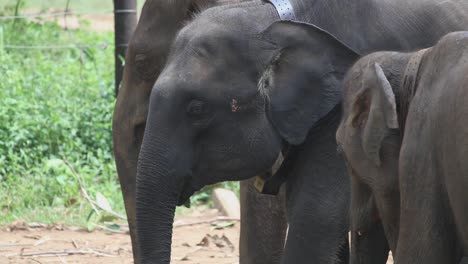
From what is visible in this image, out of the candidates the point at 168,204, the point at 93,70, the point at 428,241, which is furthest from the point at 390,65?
the point at 93,70

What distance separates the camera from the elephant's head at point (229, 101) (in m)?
4.86

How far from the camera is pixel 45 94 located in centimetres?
962

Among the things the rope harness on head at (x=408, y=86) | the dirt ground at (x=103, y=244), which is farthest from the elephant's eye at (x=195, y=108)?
the dirt ground at (x=103, y=244)

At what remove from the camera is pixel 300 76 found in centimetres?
501

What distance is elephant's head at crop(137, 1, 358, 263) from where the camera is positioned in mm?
4855

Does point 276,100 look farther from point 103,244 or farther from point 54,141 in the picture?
point 54,141

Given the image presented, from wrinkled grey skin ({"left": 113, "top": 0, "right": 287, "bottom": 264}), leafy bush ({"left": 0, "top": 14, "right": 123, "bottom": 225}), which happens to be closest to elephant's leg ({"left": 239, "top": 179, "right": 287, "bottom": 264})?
wrinkled grey skin ({"left": 113, "top": 0, "right": 287, "bottom": 264})

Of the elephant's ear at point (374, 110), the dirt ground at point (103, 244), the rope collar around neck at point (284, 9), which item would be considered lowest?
the dirt ground at point (103, 244)

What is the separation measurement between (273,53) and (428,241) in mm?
1372

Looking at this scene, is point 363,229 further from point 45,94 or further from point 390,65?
point 45,94

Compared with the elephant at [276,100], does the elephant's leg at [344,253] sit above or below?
below

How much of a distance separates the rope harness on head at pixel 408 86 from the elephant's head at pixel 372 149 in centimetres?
4

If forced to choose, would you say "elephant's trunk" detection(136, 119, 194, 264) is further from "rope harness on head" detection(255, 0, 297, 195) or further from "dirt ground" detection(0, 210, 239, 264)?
"dirt ground" detection(0, 210, 239, 264)

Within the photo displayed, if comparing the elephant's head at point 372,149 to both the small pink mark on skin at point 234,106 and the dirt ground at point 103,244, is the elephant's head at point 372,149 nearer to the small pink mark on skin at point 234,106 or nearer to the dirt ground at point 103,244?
the small pink mark on skin at point 234,106
